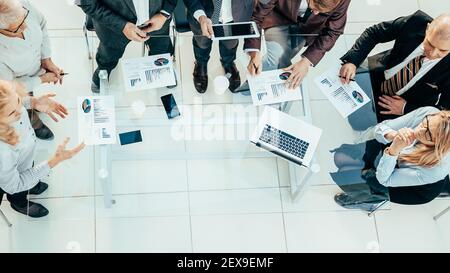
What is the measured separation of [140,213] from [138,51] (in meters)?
1.13

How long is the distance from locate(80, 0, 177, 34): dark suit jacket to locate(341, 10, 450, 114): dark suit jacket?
1264 millimetres

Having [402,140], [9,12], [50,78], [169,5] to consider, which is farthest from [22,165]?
[402,140]

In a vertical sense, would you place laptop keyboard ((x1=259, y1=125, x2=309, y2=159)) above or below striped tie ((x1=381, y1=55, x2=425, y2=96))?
below

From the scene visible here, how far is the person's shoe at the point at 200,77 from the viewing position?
11.3 feet

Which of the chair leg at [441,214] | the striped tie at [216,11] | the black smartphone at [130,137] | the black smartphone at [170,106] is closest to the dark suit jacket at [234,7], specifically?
the striped tie at [216,11]

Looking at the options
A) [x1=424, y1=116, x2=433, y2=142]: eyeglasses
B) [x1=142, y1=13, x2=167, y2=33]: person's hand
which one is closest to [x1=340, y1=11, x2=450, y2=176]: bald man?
[x1=424, y1=116, x2=433, y2=142]: eyeglasses

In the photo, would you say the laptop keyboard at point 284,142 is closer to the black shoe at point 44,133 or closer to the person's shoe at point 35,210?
the black shoe at point 44,133

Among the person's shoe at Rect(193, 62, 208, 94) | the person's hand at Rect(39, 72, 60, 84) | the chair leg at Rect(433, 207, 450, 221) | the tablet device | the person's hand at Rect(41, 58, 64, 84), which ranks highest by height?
the tablet device

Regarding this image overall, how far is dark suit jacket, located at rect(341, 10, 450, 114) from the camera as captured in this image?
3.42m

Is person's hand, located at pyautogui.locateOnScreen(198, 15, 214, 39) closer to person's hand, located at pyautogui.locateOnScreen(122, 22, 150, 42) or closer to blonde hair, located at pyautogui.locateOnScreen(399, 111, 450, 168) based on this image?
person's hand, located at pyautogui.locateOnScreen(122, 22, 150, 42)

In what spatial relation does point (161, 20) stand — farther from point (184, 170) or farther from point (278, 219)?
point (278, 219)

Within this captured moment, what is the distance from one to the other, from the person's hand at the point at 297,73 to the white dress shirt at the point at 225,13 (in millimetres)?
500

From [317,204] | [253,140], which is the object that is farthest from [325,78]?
[317,204]

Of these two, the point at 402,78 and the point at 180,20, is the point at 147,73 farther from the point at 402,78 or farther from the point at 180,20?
the point at 402,78
